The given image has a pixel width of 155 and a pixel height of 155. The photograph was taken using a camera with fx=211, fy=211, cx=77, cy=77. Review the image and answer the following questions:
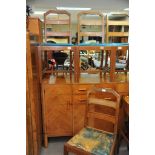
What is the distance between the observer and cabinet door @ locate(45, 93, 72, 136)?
241 cm

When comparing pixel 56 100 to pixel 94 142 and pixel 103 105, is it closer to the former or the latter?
pixel 103 105

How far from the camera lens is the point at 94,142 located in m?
1.86

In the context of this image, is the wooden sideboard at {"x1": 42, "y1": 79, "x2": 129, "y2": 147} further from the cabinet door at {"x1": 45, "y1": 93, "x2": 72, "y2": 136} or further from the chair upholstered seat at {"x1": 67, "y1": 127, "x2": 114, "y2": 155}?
the chair upholstered seat at {"x1": 67, "y1": 127, "x2": 114, "y2": 155}

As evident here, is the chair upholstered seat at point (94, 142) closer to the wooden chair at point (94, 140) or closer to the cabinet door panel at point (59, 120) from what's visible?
the wooden chair at point (94, 140)

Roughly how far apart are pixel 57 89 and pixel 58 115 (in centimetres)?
31

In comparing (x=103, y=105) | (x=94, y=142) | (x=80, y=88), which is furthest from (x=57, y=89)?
(x=94, y=142)

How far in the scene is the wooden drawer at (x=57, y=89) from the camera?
238 centimetres

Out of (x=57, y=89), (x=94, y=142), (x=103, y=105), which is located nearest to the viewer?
(x=94, y=142)

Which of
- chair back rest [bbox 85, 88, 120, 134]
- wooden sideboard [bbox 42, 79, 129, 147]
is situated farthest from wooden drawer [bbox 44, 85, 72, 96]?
chair back rest [bbox 85, 88, 120, 134]

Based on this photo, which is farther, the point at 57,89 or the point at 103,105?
the point at 57,89
